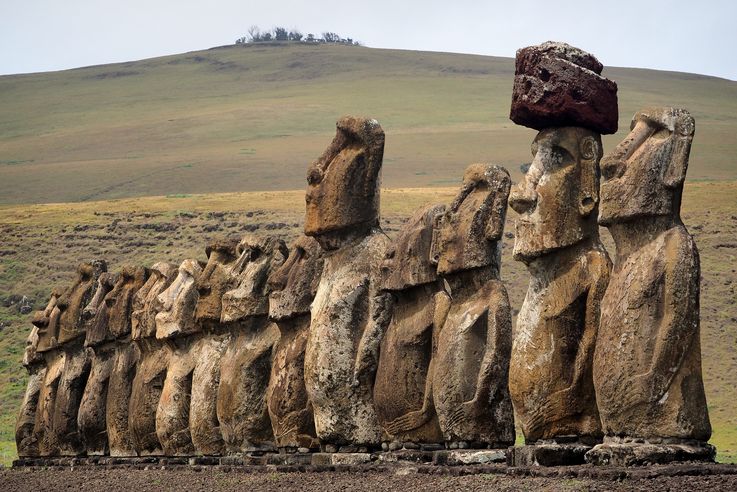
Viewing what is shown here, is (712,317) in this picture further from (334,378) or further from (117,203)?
(117,203)

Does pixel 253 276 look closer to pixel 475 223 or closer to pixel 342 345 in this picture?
pixel 342 345

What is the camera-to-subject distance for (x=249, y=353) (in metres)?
17.7

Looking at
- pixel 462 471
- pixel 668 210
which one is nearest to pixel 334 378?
pixel 462 471

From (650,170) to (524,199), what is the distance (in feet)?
4.68

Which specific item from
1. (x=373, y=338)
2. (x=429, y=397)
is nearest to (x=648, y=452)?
(x=429, y=397)

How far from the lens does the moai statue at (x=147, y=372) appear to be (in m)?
20.1

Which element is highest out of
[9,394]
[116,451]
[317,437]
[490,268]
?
[490,268]

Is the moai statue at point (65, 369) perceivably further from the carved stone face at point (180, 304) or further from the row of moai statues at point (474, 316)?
the carved stone face at point (180, 304)

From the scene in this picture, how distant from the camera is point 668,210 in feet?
38.9

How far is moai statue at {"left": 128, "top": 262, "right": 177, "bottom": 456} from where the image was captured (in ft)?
66.0

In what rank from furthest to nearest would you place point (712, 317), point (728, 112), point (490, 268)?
point (728, 112) → point (712, 317) → point (490, 268)

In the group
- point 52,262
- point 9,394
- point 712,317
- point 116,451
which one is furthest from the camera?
point 52,262

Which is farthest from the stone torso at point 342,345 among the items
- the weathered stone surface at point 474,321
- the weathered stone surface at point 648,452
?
the weathered stone surface at point 648,452

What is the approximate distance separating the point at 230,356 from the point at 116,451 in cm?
400
